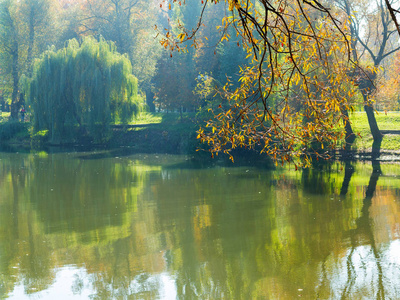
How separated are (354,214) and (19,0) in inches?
1392

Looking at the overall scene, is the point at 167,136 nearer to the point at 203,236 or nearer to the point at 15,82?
the point at 15,82

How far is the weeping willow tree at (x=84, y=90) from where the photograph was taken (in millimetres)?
30609

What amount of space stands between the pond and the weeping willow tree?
38.1ft

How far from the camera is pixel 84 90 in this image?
3066cm

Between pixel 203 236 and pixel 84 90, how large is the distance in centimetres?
2191

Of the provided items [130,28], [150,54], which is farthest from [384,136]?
[130,28]

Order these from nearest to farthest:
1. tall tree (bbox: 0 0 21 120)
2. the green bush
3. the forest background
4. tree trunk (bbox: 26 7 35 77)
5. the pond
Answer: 1. the pond
2. the forest background
3. the green bush
4. tall tree (bbox: 0 0 21 120)
5. tree trunk (bbox: 26 7 35 77)

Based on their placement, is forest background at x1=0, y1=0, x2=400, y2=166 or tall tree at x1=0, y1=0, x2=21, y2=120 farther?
tall tree at x1=0, y1=0, x2=21, y2=120

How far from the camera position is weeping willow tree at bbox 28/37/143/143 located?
30.6 meters

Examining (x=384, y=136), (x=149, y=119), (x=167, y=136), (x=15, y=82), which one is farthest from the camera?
(x=15, y=82)

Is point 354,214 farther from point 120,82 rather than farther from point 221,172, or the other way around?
point 120,82

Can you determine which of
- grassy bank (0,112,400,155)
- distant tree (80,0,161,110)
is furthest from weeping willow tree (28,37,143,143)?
distant tree (80,0,161,110)

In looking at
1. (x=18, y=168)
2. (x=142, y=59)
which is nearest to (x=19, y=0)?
(x=142, y=59)

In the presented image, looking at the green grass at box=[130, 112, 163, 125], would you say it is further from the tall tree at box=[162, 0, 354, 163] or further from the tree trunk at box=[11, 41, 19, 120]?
the tall tree at box=[162, 0, 354, 163]
